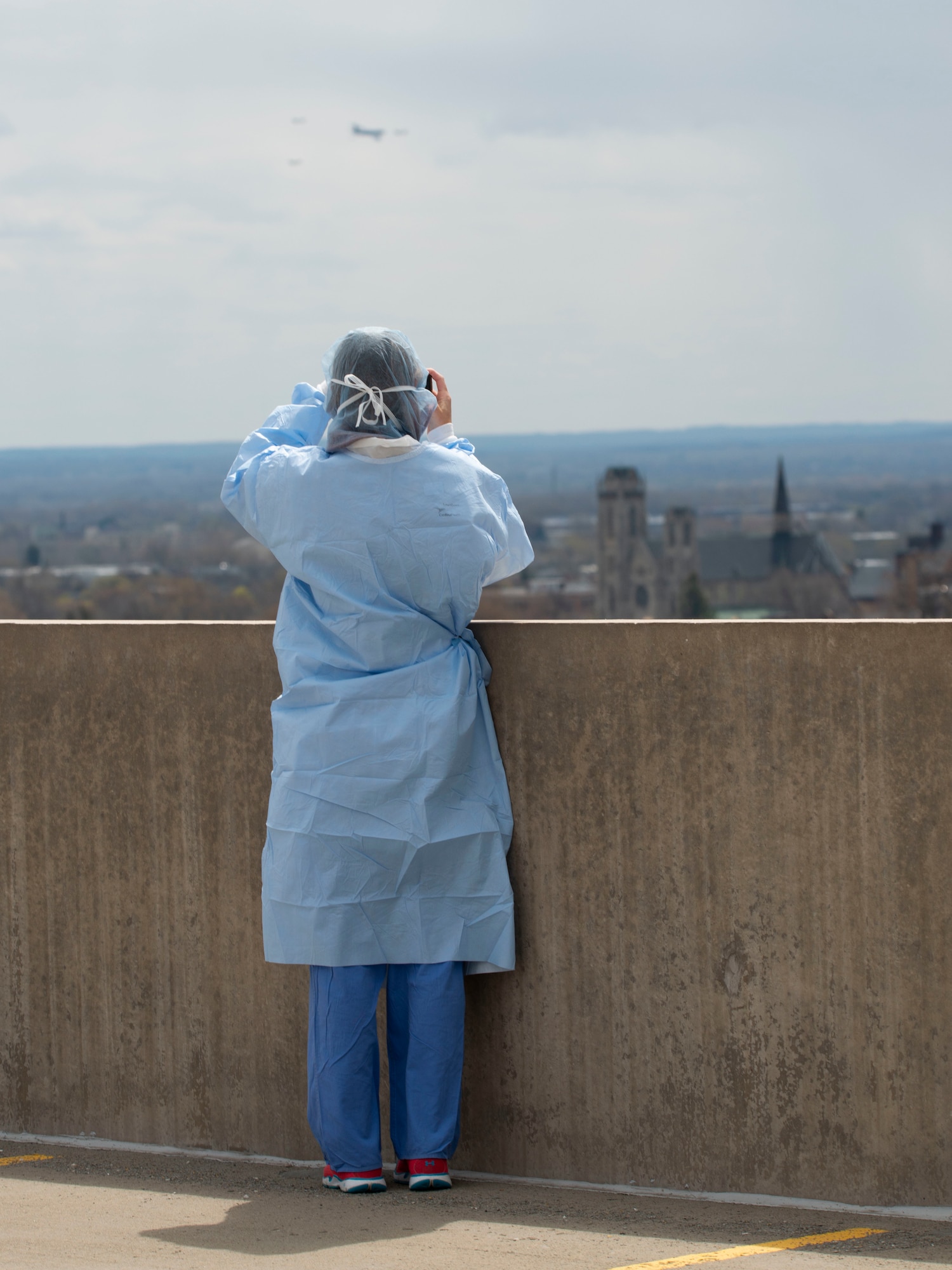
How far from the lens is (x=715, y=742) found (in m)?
2.57

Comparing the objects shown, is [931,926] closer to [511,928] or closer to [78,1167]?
[511,928]

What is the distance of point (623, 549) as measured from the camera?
12650 cm

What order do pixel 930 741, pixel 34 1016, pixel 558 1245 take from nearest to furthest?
pixel 558 1245, pixel 930 741, pixel 34 1016

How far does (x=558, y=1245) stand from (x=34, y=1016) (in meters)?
1.35

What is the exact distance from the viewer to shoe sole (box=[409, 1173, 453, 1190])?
260 centimetres

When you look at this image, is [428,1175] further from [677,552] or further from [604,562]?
[604,562]

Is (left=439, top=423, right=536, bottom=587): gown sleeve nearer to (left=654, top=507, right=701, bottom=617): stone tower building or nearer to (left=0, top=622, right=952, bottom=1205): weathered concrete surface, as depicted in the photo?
(left=0, top=622, right=952, bottom=1205): weathered concrete surface

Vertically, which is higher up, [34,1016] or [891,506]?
[891,506]

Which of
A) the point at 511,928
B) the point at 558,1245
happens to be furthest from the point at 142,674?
the point at 558,1245

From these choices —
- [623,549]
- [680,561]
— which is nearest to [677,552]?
[680,561]

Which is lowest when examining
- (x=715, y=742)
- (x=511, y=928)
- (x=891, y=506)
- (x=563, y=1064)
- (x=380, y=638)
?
(x=563, y=1064)

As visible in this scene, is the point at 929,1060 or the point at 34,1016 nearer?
the point at 929,1060

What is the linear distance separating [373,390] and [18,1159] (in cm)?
168

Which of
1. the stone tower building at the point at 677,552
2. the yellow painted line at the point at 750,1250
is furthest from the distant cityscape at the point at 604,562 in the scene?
the yellow painted line at the point at 750,1250
